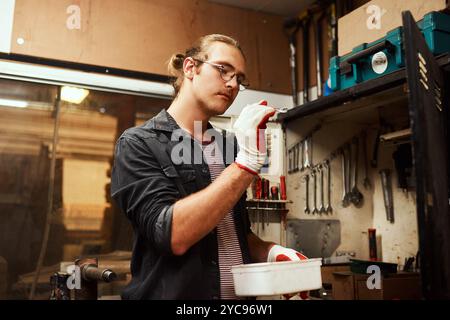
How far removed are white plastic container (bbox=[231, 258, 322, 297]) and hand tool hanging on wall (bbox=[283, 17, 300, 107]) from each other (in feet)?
6.28

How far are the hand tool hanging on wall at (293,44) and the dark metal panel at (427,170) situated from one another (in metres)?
1.62

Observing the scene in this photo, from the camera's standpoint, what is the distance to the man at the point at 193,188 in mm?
1048

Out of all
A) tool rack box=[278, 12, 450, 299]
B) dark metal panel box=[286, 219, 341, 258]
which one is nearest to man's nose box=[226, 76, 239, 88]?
tool rack box=[278, 12, 450, 299]

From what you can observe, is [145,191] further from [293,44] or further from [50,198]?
[293,44]

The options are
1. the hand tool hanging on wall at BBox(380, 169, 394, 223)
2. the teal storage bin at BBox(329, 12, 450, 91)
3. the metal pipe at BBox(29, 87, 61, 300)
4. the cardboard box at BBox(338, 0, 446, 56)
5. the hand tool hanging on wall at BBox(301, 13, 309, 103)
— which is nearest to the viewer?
the teal storage bin at BBox(329, 12, 450, 91)

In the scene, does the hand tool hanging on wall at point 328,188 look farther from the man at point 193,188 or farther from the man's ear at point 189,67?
the man's ear at point 189,67

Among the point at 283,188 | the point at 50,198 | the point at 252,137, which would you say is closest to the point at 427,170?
the point at 252,137

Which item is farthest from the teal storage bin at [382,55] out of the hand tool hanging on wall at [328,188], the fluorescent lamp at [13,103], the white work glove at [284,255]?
the fluorescent lamp at [13,103]

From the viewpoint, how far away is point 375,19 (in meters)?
1.96

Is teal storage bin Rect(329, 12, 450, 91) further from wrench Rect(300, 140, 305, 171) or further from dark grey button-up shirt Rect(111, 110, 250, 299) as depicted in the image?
dark grey button-up shirt Rect(111, 110, 250, 299)

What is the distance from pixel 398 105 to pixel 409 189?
0.49 meters

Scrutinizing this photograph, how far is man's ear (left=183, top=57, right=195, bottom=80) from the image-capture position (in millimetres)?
1424
